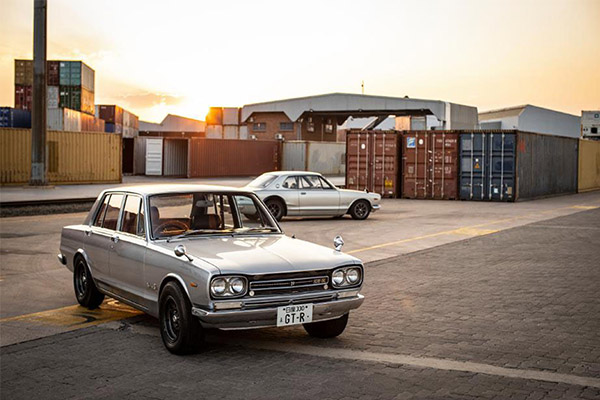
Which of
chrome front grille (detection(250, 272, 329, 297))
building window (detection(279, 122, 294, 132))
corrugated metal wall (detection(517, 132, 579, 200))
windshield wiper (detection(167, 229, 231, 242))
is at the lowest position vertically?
chrome front grille (detection(250, 272, 329, 297))

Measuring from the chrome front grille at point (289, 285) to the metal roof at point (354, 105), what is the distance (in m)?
61.6

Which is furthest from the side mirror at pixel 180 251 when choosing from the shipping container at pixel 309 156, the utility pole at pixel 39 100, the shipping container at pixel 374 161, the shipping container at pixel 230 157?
the shipping container at pixel 309 156

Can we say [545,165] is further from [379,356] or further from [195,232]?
[379,356]

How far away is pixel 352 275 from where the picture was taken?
21.6ft

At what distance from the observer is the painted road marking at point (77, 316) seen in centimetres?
775

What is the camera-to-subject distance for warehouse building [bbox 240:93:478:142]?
219ft

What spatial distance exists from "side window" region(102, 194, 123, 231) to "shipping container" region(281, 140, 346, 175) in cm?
5104

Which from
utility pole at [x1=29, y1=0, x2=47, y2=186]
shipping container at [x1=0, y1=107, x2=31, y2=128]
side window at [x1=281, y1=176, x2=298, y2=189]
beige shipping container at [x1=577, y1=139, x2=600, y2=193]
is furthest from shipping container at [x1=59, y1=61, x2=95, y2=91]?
side window at [x1=281, y1=176, x2=298, y2=189]

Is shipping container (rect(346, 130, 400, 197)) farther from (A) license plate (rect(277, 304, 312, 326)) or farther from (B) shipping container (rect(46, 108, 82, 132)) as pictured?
(A) license plate (rect(277, 304, 312, 326))

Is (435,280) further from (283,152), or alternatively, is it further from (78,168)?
(283,152)

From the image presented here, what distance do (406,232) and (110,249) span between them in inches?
433

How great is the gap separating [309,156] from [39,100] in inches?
1144

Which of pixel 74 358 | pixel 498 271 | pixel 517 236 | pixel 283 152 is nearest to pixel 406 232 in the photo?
pixel 517 236

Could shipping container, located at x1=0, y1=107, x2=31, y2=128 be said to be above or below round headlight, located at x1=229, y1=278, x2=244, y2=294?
above
